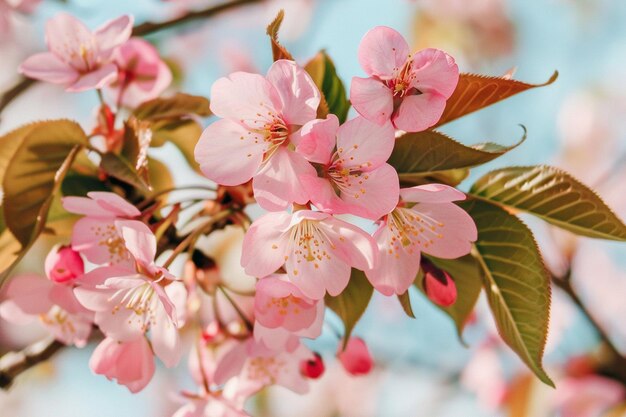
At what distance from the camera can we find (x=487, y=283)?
2.41 ft

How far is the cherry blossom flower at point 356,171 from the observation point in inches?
24.0

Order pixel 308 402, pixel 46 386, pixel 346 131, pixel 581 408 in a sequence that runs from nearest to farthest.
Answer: pixel 346 131 → pixel 581 408 → pixel 46 386 → pixel 308 402

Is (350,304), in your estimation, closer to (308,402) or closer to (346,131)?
(346,131)

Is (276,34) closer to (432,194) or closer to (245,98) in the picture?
(245,98)

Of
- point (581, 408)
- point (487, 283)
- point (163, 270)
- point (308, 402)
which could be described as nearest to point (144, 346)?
point (163, 270)

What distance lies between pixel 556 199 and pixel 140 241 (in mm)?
403

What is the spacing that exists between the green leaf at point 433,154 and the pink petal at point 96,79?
359mm

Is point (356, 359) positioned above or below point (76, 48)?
below

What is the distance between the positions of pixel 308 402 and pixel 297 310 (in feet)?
6.01

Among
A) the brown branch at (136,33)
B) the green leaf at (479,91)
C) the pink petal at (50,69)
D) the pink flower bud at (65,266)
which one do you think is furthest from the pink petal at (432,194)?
the brown branch at (136,33)

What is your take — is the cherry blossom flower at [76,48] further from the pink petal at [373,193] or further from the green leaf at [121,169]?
the pink petal at [373,193]

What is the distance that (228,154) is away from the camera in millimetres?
640

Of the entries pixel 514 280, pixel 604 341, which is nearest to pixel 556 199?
pixel 514 280

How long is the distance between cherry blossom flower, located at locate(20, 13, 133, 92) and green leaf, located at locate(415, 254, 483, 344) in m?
0.46
